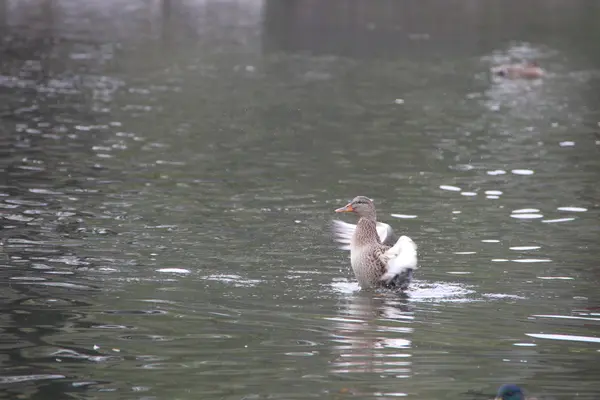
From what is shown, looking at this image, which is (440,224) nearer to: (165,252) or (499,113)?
(165,252)

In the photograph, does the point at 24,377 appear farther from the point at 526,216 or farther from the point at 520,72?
the point at 520,72

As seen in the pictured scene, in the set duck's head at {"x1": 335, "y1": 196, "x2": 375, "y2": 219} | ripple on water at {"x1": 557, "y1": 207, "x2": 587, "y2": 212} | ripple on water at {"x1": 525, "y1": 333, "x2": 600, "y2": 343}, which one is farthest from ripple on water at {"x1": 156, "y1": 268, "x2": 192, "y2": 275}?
ripple on water at {"x1": 557, "y1": 207, "x2": 587, "y2": 212}

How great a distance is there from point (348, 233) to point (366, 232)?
1394 millimetres

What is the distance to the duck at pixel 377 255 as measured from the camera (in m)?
14.8

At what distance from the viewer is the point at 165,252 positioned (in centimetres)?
1705

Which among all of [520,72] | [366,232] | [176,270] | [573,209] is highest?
[520,72]

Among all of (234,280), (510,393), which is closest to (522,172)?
(234,280)

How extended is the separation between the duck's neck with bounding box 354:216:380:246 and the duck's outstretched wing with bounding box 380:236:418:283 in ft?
1.61

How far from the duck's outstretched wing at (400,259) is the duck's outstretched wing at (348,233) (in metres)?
1.23

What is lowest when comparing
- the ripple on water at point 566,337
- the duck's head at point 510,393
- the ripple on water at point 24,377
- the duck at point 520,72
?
the ripple on water at point 566,337

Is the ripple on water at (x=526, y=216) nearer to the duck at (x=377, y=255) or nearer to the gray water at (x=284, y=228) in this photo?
the gray water at (x=284, y=228)

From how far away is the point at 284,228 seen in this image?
1903cm

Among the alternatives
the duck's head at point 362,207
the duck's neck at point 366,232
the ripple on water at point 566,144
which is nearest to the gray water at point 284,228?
the ripple on water at point 566,144

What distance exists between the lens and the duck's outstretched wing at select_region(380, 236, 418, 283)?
14.6 metres
